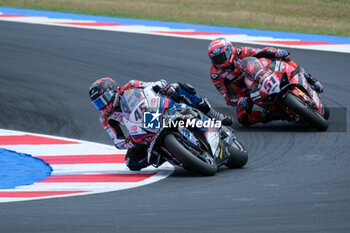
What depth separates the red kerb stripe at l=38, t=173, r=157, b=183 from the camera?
853cm

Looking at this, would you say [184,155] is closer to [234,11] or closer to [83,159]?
[83,159]

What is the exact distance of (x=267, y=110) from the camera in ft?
36.8

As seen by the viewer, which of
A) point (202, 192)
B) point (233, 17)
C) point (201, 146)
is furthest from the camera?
point (233, 17)

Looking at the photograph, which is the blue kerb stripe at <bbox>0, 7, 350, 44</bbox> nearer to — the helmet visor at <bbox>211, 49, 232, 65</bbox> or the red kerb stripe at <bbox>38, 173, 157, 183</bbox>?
the helmet visor at <bbox>211, 49, 232, 65</bbox>

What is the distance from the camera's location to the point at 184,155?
314 inches

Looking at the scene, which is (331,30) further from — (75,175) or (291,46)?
(75,175)

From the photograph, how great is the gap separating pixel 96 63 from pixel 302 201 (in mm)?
9889

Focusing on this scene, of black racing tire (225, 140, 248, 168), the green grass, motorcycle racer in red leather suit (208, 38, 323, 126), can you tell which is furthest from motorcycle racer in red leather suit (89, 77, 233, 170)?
the green grass

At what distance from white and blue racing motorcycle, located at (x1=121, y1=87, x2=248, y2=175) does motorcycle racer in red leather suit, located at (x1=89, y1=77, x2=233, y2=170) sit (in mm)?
152

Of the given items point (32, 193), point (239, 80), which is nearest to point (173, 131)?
point (32, 193)


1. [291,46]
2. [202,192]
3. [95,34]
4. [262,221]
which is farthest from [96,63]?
[262,221]

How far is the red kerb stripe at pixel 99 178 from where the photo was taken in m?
8.53

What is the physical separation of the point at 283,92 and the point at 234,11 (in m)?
12.6

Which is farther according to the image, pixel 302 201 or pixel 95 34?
pixel 95 34
